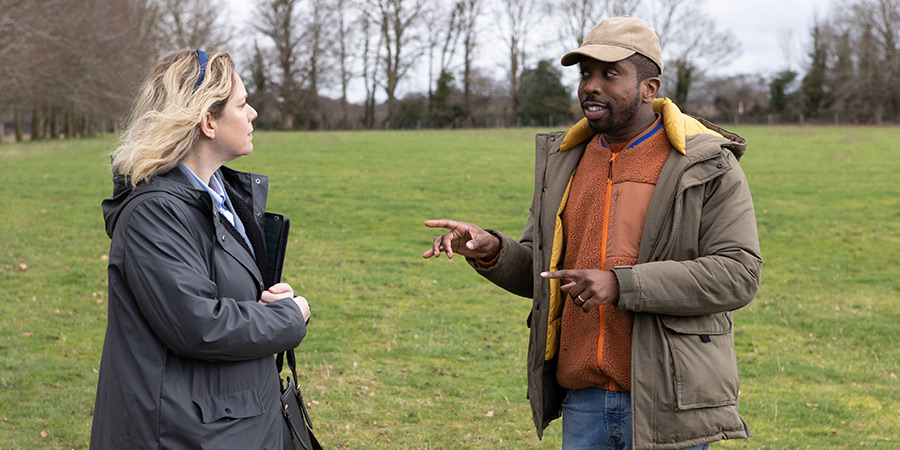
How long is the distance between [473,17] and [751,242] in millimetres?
62803

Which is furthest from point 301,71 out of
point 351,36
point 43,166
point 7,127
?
point 43,166

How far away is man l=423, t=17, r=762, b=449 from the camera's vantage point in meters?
2.72

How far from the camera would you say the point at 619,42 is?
9.73 feet

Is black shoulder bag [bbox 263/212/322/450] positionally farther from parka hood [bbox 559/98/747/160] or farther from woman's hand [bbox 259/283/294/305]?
parka hood [bbox 559/98/747/160]

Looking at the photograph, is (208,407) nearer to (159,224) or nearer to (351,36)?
(159,224)

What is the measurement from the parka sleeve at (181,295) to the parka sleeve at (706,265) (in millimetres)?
1287

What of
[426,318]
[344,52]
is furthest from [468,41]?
[426,318]

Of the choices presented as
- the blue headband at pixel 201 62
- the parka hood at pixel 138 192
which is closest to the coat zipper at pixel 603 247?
the parka hood at pixel 138 192

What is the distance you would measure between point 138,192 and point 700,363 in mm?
2033

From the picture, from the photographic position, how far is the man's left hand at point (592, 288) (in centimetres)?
267

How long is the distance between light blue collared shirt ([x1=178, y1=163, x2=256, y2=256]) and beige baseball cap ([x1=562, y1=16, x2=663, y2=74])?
1449mm

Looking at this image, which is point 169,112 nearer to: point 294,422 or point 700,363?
point 294,422

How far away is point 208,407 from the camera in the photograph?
8.32ft

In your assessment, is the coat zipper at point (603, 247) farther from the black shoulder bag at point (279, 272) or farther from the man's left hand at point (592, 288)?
the black shoulder bag at point (279, 272)
